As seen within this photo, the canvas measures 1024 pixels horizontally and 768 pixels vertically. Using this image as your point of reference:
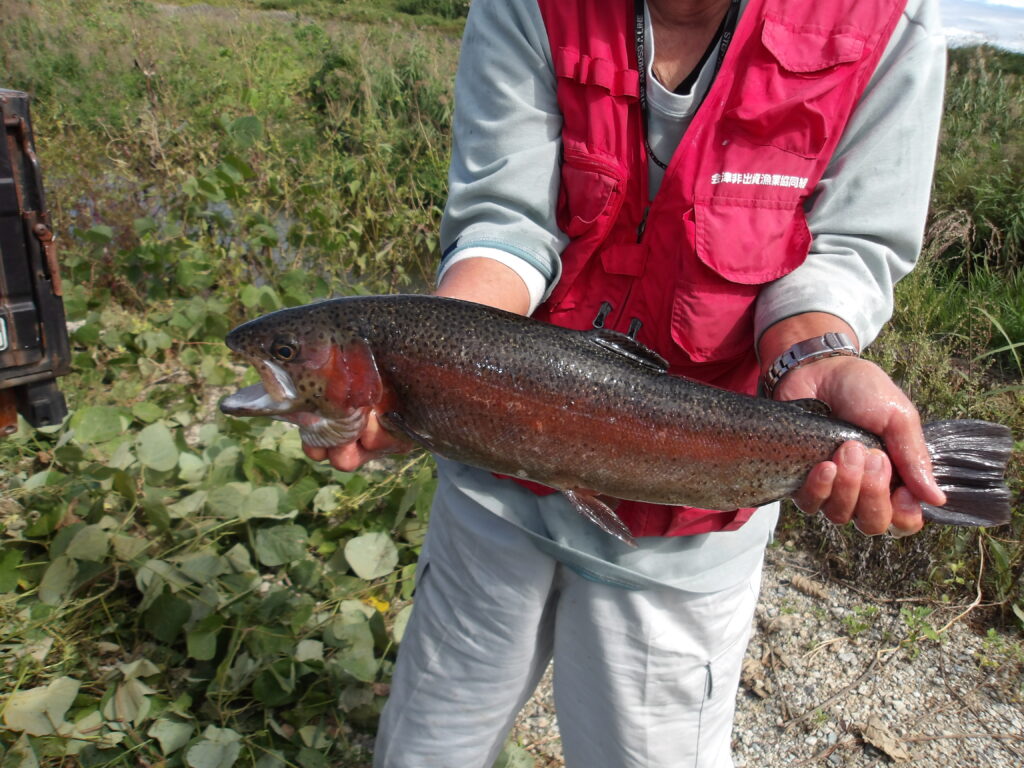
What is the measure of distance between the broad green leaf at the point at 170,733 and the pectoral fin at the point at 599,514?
183 cm

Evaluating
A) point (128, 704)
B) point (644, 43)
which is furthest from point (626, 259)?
point (128, 704)

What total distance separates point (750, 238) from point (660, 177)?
0.97ft

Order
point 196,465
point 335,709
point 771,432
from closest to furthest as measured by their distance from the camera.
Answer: point 771,432 < point 335,709 < point 196,465

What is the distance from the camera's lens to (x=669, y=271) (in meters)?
2.00

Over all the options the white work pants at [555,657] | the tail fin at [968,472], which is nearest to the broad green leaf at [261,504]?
the white work pants at [555,657]

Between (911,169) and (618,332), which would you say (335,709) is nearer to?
(618,332)

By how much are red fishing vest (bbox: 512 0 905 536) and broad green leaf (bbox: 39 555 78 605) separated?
216 centimetres

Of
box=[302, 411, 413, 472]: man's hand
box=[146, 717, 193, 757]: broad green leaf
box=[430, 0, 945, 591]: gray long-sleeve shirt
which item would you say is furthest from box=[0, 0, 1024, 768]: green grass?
box=[430, 0, 945, 591]: gray long-sleeve shirt

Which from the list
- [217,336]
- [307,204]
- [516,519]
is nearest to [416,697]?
[516,519]

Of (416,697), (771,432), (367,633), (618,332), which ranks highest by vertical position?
(618,332)

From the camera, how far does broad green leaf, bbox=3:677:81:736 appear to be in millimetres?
2572

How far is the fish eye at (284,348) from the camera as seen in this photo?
1945mm

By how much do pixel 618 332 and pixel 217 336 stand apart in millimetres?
3939

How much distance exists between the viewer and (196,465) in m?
3.72
